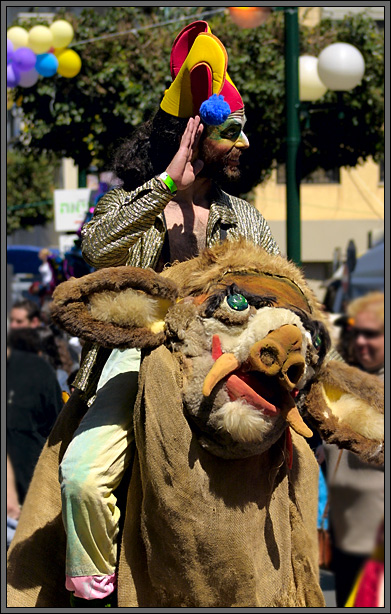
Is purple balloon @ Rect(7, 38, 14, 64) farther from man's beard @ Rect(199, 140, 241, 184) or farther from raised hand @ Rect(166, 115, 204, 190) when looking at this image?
raised hand @ Rect(166, 115, 204, 190)

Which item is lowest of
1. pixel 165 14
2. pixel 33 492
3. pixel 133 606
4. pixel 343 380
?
pixel 133 606

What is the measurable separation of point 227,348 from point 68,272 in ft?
24.3

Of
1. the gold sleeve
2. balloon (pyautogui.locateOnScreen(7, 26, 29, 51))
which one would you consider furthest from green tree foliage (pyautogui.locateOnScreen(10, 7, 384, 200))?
the gold sleeve

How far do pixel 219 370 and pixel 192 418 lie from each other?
19 cm

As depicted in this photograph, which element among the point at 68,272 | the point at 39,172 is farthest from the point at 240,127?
the point at 39,172

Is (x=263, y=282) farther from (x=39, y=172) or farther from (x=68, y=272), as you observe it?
(x=39, y=172)

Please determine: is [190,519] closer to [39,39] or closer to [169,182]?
[169,182]

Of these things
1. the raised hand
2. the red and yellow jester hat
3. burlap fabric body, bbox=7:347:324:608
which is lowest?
burlap fabric body, bbox=7:347:324:608

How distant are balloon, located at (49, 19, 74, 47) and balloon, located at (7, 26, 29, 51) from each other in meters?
0.33

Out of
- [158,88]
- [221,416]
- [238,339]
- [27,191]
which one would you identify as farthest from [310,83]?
[27,191]

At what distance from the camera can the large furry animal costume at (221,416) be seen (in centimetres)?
264

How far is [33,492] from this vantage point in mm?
3480

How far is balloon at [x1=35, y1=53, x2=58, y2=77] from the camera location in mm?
10203

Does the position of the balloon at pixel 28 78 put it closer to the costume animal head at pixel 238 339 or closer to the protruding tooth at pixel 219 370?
the costume animal head at pixel 238 339
